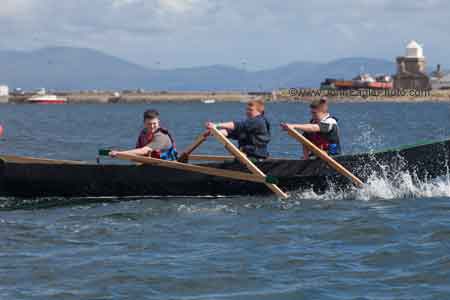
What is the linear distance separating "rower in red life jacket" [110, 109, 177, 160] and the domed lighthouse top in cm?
15361

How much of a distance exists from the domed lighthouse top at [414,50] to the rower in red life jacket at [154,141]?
6048 inches

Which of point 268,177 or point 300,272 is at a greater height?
point 268,177

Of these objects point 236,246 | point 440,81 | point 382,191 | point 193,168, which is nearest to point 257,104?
point 193,168

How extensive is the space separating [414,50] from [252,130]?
15607cm

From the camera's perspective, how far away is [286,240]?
13.8 meters

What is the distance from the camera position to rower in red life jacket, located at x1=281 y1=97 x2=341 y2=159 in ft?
57.7

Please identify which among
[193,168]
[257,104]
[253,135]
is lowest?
[193,168]

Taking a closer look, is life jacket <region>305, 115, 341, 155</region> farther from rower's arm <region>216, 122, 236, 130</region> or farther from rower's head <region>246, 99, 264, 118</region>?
rower's arm <region>216, 122, 236, 130</region>

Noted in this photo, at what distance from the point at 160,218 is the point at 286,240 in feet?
8.82

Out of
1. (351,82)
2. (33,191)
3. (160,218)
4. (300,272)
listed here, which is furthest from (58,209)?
Answer: (351,82)

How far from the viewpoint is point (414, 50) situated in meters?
170

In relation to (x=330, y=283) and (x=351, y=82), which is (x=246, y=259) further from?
(x=351, y=82)

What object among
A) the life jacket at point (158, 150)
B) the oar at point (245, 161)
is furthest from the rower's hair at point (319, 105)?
the life jacket at point (158, 150)

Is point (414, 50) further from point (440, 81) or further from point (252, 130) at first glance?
point (252, 130)
